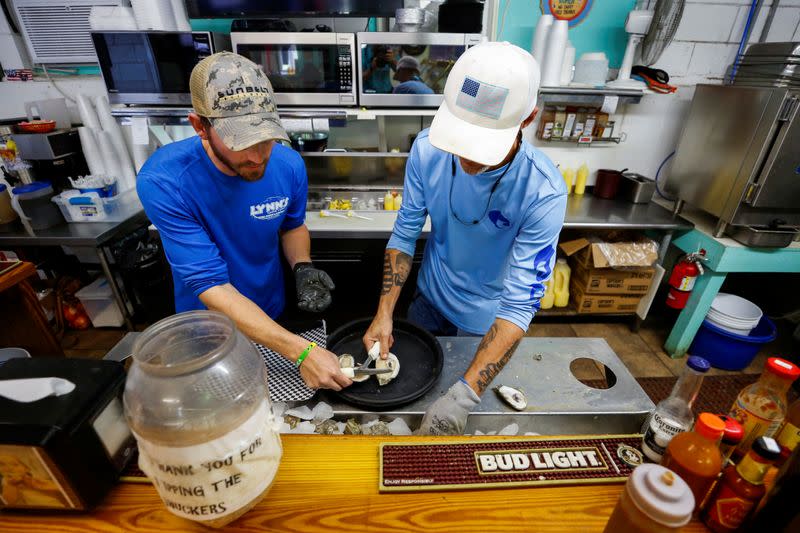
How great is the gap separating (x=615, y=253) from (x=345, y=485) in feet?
9.40

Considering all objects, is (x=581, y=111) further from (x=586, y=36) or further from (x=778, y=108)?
(x=778, y=108)

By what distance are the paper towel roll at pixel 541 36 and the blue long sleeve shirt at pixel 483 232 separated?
170cm

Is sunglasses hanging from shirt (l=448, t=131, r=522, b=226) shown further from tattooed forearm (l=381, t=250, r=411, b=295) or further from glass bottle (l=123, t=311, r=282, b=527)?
glass bottle (l=123, t=311, r=282, b=527)

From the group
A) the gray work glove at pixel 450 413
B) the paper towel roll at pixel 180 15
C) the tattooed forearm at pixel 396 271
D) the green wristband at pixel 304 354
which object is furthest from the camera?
the paper towel roll at pixel 180 15

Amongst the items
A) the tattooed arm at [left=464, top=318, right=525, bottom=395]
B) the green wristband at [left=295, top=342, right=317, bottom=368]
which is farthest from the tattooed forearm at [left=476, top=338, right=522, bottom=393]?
the green wristband at [left=295, top=342, right=317, bottom=368]

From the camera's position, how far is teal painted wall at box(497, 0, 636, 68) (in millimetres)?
2893

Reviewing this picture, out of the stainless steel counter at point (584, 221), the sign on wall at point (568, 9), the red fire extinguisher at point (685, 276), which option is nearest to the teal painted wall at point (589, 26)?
the sign on wall at point (568, 9)

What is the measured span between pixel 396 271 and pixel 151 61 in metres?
2.12

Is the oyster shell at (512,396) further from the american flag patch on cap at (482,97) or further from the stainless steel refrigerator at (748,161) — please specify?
the stainless steel refrigerator at (748,161)

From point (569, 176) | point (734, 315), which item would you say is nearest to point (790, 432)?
point (734, 315)

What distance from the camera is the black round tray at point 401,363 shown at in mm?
1082

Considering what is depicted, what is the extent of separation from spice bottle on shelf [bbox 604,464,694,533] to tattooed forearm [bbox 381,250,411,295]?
123 centimetres

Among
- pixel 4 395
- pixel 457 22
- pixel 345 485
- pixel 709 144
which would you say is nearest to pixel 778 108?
pixel 709 144

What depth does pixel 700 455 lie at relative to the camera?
580mm
